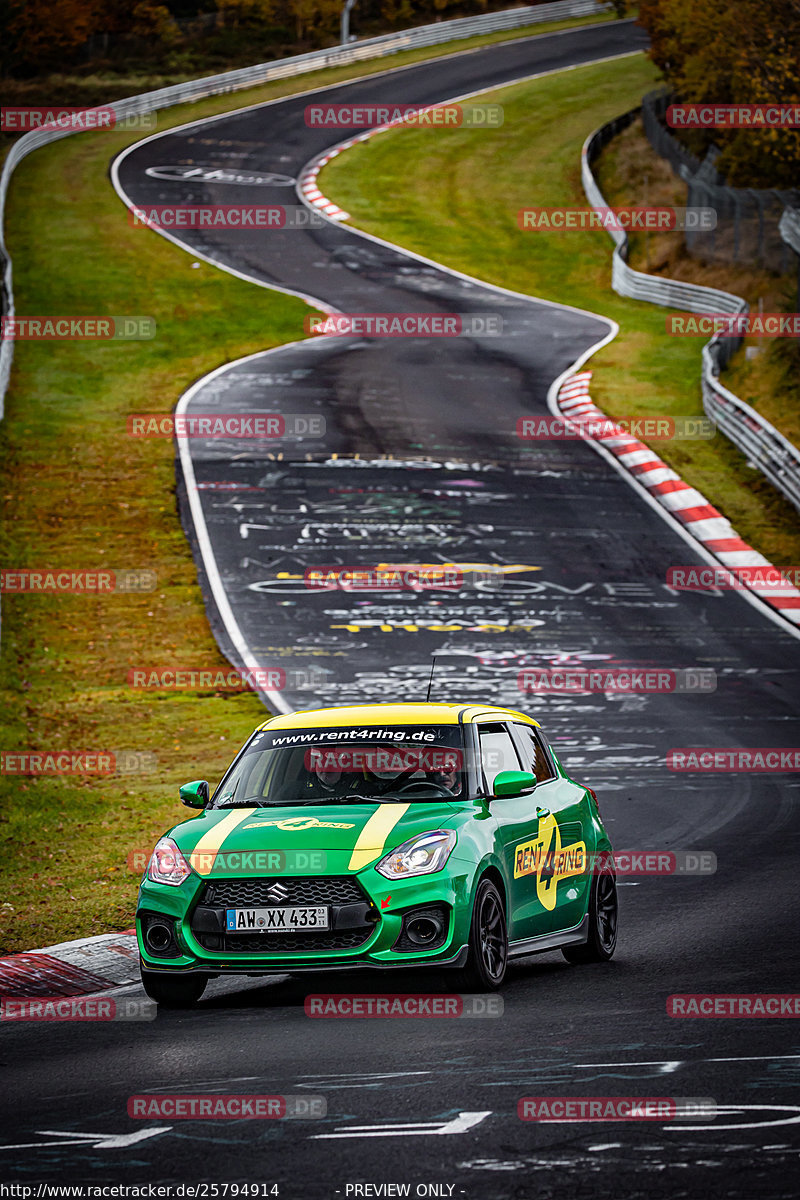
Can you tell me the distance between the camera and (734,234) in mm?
46562

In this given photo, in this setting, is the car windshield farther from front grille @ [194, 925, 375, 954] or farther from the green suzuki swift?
front grille @ [194, 925, 375, 954]

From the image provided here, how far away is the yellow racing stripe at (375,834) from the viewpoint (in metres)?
8.41

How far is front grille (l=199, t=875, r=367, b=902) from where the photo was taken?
27.6 ft

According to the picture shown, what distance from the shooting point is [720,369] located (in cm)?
3734

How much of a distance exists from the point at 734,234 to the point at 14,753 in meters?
34.1

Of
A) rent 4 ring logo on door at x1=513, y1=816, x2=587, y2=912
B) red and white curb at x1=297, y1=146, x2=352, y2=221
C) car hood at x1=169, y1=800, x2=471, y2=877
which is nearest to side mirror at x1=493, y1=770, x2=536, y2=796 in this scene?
car hood at x1=169, y1=800, x2=471, y2=877

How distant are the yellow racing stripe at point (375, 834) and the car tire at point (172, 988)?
1.04 meters

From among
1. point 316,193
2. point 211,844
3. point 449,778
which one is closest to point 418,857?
point 449,778

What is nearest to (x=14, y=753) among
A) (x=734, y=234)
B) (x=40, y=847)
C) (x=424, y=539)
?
(x=40, y=847)

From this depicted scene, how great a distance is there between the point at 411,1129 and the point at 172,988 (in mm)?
2863

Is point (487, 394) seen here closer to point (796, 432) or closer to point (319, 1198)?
point (796, 432)

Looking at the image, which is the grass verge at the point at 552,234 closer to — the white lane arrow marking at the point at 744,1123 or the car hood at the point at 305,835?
the car hood at the point at 305,835

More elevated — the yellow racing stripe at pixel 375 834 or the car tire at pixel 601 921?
the yellow racing stripe at pixel 375 834

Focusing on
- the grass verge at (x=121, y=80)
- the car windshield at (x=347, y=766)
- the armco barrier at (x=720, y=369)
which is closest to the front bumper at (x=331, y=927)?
the car windshield at (x=347, y=766)
